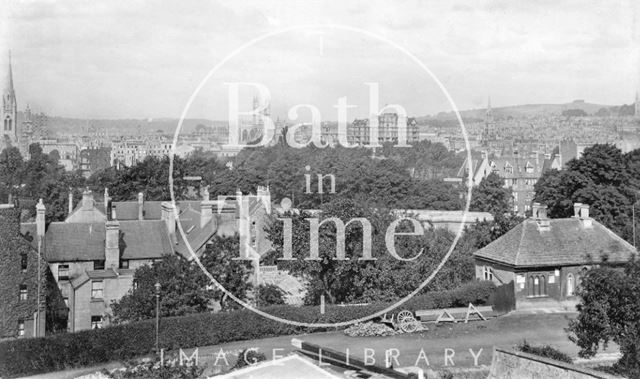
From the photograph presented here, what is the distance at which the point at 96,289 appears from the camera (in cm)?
3566

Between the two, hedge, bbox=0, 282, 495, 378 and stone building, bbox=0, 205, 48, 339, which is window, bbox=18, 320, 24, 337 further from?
hedge, bbox=0, 282, 495, 378

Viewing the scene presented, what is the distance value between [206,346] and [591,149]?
Answer: 37370 millimetres

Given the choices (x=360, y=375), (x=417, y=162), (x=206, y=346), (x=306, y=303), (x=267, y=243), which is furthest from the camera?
(x=417, y=162)

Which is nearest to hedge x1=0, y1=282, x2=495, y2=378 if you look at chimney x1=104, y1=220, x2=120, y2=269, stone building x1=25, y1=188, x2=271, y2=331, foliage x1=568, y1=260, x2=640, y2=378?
stone building x1=25, y1=188, x2=271, y2=331

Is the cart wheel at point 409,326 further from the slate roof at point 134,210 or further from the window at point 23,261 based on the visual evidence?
the slate roof at point 134,210

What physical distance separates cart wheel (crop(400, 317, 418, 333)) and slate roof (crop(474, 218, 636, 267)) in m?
5.88

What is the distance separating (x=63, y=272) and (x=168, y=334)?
13.1 m

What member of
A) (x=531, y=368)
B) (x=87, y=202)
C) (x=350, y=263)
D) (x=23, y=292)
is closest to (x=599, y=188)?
(x=350, y=263)

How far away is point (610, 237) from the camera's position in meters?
34.5

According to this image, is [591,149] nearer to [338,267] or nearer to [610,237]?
[610,237]

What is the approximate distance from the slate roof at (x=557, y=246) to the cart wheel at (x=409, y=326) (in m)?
5.88

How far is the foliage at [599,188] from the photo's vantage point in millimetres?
51906

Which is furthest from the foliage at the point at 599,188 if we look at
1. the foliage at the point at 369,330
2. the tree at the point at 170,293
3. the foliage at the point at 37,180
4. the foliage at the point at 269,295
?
the foliage at the point at 37,180

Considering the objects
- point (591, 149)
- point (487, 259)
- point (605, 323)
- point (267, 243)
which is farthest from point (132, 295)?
point (591, 149)
